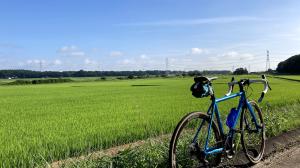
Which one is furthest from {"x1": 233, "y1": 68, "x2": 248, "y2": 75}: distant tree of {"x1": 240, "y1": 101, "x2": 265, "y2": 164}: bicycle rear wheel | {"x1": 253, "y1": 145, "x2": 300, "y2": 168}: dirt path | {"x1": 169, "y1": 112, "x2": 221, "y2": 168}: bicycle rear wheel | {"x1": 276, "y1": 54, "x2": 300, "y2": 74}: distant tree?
{"x1": 169, "y1": 112, "x2": 221, "y2": 168}: bicycle rear wheel

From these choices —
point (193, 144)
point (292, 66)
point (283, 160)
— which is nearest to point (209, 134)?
point (193, 144)

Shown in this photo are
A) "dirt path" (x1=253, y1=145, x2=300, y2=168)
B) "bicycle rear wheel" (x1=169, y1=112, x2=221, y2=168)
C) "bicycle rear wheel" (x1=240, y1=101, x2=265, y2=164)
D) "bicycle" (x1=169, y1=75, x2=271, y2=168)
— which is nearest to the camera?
"bicycle rear wheel" (x1=169, y1=112, x2=221, y2=168)

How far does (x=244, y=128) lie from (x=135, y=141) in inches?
124

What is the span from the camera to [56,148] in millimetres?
7164

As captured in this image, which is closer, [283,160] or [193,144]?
[193,144]

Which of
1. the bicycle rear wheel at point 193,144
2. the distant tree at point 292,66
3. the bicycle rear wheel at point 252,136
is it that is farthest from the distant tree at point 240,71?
the bicycle rear wheel at point 193,144

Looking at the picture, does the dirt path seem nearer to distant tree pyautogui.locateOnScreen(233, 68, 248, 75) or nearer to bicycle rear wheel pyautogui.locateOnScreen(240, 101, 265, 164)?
bicycle rear wheel pyautogui.locateOnScreen(240, 101, 265, 164)

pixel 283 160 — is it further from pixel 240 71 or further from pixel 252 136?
pixel 240 71

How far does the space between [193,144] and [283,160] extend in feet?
6.42

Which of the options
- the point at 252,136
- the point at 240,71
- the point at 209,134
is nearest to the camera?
the point at 209,134

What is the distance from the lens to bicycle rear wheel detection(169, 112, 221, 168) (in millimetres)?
4221

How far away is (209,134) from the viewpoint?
4547 millimetres

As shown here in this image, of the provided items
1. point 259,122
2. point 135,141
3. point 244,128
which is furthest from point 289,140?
point 135,141

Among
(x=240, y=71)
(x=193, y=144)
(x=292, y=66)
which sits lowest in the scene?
(x=240, y=71)
